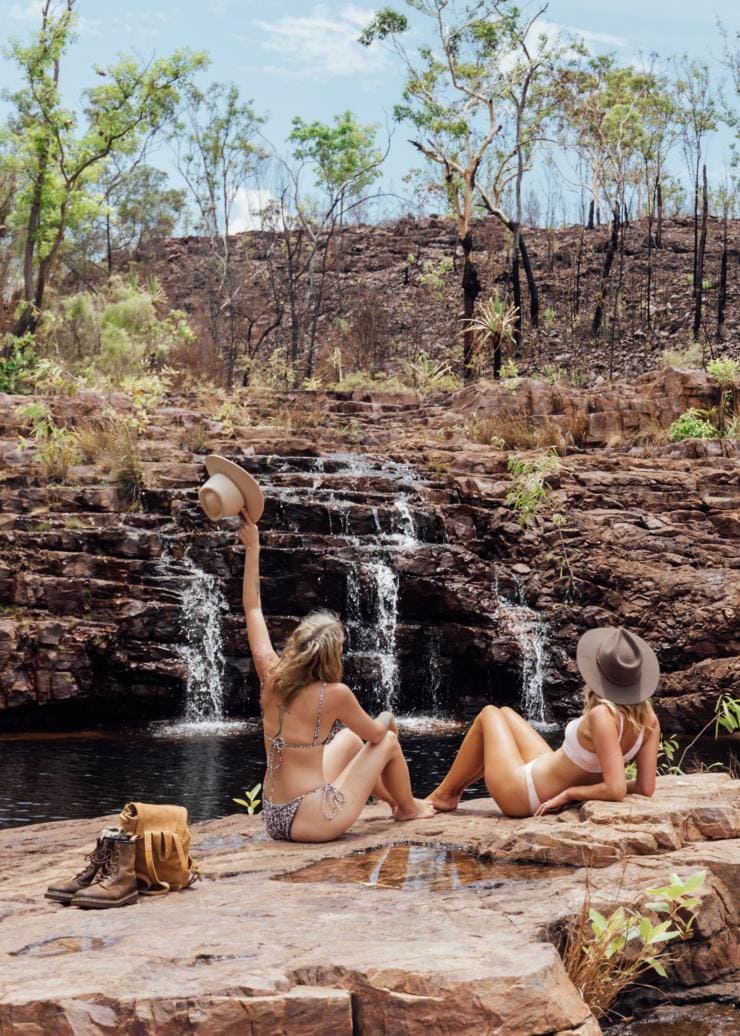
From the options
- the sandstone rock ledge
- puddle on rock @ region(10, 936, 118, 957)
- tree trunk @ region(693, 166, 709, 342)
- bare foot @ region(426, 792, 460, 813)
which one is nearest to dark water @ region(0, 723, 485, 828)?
bare foot @ region(426, 792, 460, 813)

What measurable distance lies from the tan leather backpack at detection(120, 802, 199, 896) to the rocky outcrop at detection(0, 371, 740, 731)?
29.4 ft

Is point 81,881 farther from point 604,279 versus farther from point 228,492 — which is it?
point 604,279

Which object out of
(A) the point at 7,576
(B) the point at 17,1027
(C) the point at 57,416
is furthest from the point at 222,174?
(B) the point at 17,1027

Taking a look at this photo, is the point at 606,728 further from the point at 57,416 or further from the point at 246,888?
the point at 57,416

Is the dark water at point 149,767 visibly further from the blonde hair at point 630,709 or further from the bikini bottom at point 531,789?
the blonde hair at point 630,709

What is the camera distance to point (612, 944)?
3945 mm

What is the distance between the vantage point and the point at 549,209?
141 ft

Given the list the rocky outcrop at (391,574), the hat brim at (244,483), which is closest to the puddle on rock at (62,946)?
the hat brim at (244,483)

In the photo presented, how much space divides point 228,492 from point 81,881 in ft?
6.33

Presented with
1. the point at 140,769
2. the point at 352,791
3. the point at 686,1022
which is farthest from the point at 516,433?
the point at 686,1022

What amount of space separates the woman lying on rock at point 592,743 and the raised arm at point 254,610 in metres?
1.13

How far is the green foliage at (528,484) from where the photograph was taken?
634 inches

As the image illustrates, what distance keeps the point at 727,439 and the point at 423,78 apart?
55.8ft

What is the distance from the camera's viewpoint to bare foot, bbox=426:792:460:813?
20.6 ft
